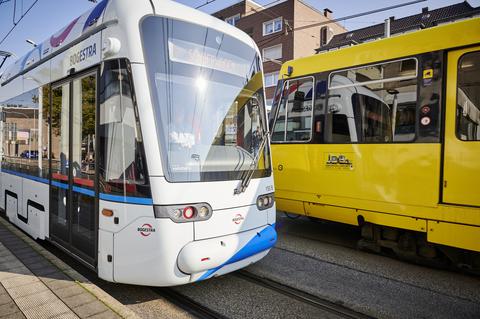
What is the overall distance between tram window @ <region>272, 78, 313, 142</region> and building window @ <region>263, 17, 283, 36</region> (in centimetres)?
2524

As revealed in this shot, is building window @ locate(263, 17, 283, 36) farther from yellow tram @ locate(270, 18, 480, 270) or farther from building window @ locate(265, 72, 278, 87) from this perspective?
yellow tram @ locate(270, 18, 480, 270)

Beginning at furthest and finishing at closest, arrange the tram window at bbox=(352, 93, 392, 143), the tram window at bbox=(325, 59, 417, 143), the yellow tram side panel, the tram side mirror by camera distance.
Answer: the tram side mirror → the tram window at bbox=(352, 93, 392, 143) → the tram window at bbox=(325, 59, 417, 143) → the yellow tram side panel

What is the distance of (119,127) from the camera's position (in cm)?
347

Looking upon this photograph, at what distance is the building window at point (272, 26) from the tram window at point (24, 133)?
2637cm

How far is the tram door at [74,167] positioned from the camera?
12.6 feet

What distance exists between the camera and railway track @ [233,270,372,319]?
11.4ft

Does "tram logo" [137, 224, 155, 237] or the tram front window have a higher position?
the tram front window

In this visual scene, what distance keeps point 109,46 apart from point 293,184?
386 cm

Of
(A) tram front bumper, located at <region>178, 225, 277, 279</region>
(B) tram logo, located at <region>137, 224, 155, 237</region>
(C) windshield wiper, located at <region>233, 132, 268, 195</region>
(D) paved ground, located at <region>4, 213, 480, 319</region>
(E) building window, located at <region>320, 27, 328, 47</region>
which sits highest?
(E) building window, located at <region>320, 27, 328, 47</region>

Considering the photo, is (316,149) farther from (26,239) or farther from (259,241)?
(26,239)

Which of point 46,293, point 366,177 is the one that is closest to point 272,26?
point 366,177

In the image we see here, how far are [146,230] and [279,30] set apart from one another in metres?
29.2

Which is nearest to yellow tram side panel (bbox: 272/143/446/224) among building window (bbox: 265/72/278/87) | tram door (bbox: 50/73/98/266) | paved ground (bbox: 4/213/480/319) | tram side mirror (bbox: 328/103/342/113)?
tram side mirror (bbox: 328/103/342/113)

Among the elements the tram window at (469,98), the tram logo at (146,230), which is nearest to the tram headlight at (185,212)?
the tram logo at (146,230)
